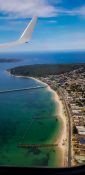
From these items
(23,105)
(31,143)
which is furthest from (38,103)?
(31,143)

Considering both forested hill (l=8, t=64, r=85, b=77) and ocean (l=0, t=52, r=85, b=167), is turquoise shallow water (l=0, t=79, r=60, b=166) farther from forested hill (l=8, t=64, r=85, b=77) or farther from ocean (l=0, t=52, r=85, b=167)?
forested hill (l=8, t=64, r=85, b=77)

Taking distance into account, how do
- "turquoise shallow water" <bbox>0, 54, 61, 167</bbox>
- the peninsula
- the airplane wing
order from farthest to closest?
the peninsula, "turquoise shallow water" <bbox>0, 54, 61, 167</bbox>, the airplane wing

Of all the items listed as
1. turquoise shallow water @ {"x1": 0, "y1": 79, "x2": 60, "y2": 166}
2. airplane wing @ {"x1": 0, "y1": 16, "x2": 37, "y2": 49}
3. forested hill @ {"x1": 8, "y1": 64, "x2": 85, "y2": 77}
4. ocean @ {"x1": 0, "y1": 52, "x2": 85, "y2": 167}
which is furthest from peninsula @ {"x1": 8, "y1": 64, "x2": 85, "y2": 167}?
airplane wing @ {"x1": 0, "y1": 16, "x2": 37, "y2": 49}

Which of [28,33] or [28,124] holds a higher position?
[28,33]

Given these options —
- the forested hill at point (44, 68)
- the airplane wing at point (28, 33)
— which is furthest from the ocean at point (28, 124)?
the airplane wing at point (28, 33)

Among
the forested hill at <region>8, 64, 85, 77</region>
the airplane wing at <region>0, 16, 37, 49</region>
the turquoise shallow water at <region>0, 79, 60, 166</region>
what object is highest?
the forested hill at <region>8, 64, 85, 77</region>

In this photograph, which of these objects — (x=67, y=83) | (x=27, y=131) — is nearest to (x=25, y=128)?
(x=27, y=131)

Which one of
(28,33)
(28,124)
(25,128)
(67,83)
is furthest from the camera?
(28,124)

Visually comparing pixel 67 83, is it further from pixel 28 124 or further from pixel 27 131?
pixel 28 124
